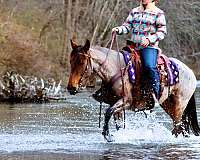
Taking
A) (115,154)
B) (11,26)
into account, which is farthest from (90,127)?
(11,26)

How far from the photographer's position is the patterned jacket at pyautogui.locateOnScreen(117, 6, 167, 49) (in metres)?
12.2

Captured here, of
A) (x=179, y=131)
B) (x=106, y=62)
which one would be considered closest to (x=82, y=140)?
(x=106, y=62)

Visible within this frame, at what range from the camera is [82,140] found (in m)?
12.0

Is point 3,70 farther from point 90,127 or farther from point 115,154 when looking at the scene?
point 115,154

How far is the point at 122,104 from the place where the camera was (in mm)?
11797

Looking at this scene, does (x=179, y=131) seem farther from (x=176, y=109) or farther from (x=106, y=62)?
(x=106, y=62)

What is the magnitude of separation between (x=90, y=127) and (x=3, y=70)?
1675cm

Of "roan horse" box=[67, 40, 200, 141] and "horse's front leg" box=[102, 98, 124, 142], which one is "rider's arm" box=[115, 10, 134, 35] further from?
"horse's front leg" box=[102, 98, 124, 142]

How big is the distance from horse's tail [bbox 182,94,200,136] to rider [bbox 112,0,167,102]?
1.49m

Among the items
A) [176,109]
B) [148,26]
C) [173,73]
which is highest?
[148,26]

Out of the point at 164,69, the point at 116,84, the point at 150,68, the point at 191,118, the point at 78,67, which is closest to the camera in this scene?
the point at 78,67

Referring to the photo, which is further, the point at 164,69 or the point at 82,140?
the point at 164,69

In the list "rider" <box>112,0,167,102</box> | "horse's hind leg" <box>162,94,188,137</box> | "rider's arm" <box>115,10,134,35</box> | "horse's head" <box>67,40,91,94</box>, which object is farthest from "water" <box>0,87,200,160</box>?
"rider's arm" <box>115,10,134,35</box>

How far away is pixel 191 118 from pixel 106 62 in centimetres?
260
